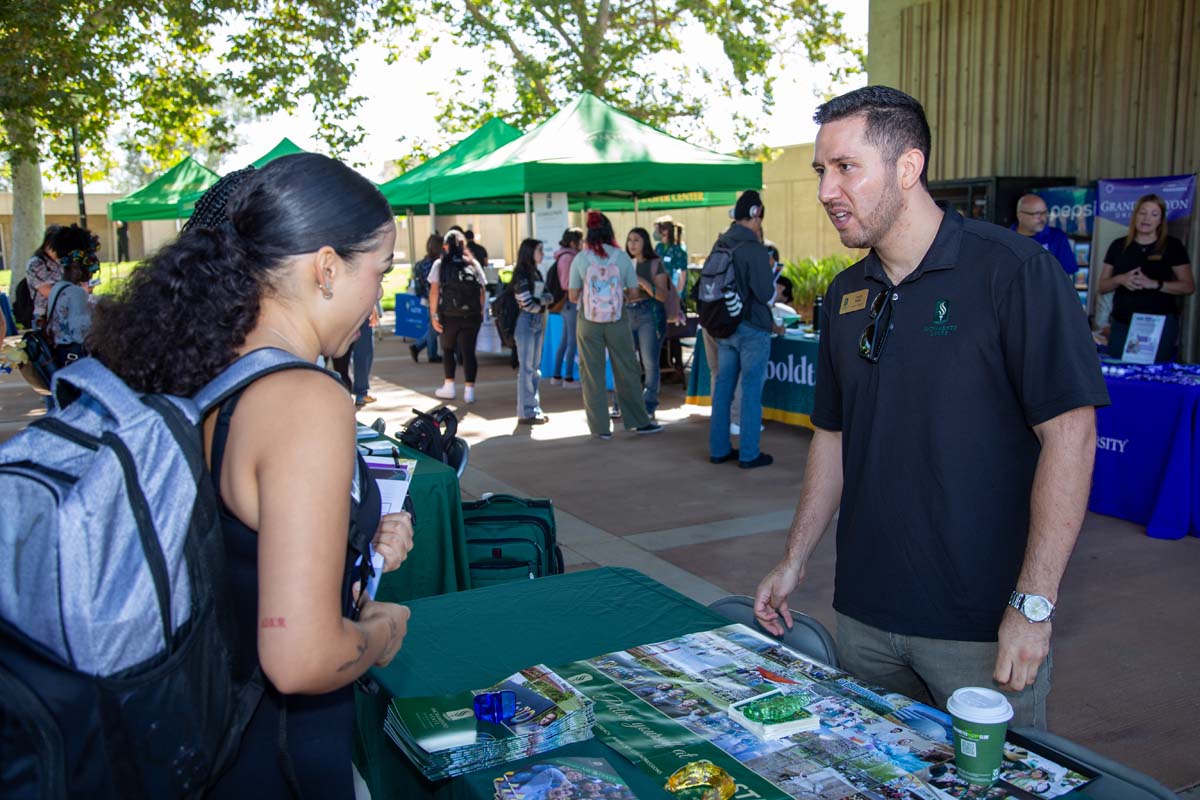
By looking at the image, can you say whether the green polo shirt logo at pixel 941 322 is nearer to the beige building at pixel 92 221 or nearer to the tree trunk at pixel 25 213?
the tree trunk at pixel 25 213

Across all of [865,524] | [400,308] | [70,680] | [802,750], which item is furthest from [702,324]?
[400,308]

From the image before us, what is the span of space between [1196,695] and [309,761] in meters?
3.44

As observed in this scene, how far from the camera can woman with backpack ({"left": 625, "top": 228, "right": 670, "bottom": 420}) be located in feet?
32.0

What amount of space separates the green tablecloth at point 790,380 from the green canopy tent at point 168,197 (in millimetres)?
12264

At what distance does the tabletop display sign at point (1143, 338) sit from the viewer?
247 inches

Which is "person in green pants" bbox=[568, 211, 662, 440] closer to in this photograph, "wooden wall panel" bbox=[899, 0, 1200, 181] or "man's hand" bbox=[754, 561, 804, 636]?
"wooden wall panel" bbox=[899, 0, 1200, 181]

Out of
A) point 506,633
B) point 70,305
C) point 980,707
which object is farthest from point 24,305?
point 980,707

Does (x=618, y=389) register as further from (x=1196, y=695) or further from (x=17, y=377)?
(x=17, y=377)

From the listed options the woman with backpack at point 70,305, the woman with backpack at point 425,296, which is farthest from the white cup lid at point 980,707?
the woman with backpack at point 425,296

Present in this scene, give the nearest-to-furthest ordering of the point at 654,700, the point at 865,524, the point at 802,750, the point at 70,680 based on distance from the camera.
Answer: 1. the point at 70,680
2. the point at 802,750
3. the point at 654,700
4. the point at 865,524

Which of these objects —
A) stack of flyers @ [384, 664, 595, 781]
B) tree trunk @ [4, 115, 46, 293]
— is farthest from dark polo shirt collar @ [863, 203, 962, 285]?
tree trunk @ [4, 115, 46, 293]

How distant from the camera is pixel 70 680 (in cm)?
109

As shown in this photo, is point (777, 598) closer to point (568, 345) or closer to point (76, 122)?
point (568, 345)

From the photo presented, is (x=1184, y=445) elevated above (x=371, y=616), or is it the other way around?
(x=371, y=616)
